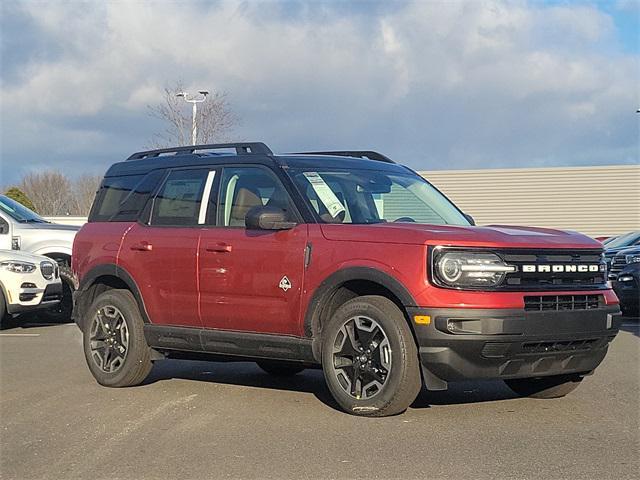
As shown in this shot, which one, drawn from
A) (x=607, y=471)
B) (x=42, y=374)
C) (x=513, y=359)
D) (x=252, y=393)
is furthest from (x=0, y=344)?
(x=607, y=471)

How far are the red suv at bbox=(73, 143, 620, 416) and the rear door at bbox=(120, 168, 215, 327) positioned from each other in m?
0.01

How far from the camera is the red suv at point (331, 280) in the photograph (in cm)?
630

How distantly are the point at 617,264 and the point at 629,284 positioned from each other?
102 cm

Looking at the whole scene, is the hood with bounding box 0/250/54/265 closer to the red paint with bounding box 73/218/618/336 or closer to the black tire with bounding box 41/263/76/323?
the black tire with bounding box 41/263/76/323

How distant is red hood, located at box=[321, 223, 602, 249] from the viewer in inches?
250

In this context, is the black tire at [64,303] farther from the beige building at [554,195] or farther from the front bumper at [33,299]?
the beige building at [554,195]

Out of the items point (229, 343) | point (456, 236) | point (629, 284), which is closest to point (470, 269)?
point (456, 236)

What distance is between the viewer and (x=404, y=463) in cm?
543

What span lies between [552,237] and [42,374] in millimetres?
5040

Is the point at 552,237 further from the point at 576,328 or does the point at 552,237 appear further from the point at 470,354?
the point at 470,354

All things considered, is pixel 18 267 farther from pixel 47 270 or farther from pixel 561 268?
pixel 561 268

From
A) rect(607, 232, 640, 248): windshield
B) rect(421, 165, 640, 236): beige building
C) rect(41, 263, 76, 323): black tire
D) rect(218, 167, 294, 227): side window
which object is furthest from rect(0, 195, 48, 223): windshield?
rect(421, 165, 640, 236): beige building

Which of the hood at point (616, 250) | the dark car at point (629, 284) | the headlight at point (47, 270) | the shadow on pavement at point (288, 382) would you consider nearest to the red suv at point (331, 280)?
the shadow on pavement at point (288, 382)

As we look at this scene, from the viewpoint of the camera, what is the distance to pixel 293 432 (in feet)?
20.6
